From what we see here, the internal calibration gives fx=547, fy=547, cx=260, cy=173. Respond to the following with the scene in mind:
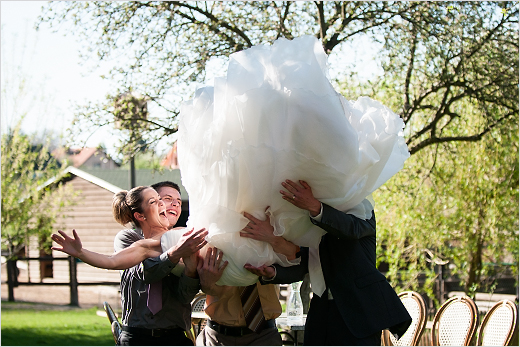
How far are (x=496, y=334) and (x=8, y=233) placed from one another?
1044cm

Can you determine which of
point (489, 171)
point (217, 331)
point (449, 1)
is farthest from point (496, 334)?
point (489, 171)

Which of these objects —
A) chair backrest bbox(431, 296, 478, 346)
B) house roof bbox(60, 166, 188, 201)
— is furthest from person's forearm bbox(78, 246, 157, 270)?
house roof bbox(60, 166, 188, 201)

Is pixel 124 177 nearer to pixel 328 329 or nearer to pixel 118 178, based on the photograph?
pixel 118 178

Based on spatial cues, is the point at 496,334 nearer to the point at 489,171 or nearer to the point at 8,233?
the point at 489,171

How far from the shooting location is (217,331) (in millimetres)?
3131

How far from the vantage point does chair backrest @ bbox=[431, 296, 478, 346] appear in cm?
457

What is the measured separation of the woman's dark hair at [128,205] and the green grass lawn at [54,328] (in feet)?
20.9

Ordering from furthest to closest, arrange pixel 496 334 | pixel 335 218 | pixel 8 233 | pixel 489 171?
pixel 8 233
pixel 489 171
pixel 496 334
pixel 335 218

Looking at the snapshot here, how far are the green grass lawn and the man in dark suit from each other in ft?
23.0

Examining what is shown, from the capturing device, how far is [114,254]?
112 inches

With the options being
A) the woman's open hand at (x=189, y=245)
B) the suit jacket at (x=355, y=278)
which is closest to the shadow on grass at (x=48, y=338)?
the woman's open hand at (x=189, y=245)

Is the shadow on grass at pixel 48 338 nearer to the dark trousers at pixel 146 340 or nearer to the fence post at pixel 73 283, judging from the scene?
the fence post at pixel 73 283

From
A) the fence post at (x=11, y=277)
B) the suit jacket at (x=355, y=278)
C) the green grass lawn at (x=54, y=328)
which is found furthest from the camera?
the fence post at (x=11, y=277)

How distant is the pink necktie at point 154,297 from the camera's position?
2.99m
